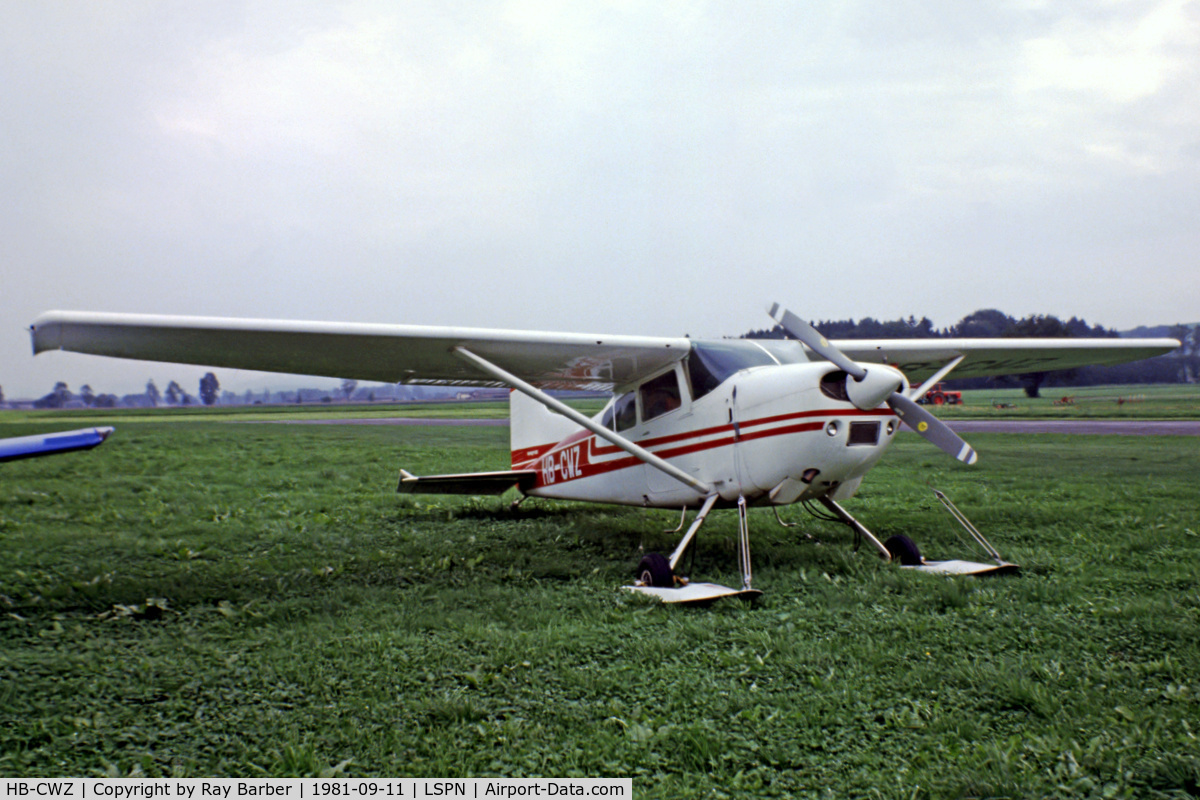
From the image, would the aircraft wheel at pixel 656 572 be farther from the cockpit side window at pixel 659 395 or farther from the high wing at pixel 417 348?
the high wing at pixel 417 348

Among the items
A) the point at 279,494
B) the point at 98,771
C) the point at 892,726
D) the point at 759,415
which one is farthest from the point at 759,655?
the point at 279,494

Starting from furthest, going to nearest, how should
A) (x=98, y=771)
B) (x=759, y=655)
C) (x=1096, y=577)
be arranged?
(x=1096, y=577), (x=759, y=655), (x=98, y=771)

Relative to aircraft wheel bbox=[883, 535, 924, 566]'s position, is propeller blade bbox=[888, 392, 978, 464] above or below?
above

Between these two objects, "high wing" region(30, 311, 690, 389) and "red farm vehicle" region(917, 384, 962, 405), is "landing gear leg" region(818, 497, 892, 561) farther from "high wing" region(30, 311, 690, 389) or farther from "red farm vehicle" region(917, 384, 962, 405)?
"red farm vehicle" region(917, 384, 962, 405)

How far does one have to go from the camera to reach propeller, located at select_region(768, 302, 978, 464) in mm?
5148

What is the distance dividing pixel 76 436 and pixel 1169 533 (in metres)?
9.24

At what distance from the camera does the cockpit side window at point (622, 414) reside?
744cm

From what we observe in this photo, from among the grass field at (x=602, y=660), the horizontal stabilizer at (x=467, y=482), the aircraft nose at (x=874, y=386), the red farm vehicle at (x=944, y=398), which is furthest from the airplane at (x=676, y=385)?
the red farm vehicle at (x=944, y=398)

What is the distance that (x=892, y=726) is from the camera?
3.00 metres

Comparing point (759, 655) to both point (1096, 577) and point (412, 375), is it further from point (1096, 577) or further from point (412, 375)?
point (412, 375)

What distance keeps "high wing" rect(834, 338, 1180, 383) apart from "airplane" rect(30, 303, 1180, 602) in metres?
0.05

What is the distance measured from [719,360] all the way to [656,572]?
2103 mm

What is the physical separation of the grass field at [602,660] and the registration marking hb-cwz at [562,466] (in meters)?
0.90

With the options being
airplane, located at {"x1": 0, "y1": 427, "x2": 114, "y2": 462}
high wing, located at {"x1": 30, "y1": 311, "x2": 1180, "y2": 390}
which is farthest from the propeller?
airplane, located at {"x1": 0, "y1": 427, "x2": 114, "y2": 462}
